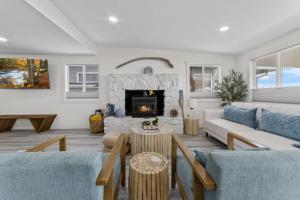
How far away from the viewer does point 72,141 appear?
12.2 feet

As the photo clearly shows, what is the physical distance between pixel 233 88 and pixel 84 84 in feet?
14.7

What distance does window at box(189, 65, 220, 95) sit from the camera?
5.21 m

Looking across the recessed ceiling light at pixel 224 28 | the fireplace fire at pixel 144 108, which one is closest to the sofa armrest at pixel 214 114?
the fireplace fire at pixel 144 108

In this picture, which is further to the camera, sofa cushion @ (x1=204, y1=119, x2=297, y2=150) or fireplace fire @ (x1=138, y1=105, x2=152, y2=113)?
fireplace fire @ (x1=138, y1=105, x2=152, y2=113)

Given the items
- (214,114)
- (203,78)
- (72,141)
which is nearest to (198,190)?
(214,114)

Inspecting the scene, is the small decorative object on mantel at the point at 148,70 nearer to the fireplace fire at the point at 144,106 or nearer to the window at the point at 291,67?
the fireplace fire at the point at 144,106

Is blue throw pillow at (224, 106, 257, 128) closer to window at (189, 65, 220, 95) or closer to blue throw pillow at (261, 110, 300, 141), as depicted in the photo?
blue throw pillow at (261, 110, 300, 141)

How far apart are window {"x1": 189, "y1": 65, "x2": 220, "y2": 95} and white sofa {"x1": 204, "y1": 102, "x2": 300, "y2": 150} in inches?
50.8

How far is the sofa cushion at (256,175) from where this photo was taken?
0.85 m

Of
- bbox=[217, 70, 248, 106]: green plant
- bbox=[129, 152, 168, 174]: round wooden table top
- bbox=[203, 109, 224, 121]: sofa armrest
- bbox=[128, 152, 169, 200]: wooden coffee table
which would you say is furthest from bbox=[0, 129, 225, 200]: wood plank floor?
bbox=[128, 152, 169, 200]: wooden coffee table

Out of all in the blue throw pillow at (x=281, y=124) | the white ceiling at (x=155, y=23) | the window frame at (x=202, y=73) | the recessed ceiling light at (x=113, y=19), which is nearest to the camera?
the blue throw pillow at (x=281, y=124)

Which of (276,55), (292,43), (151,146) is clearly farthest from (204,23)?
(151,146)

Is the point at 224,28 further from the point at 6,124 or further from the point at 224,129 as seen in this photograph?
the point at 6,124

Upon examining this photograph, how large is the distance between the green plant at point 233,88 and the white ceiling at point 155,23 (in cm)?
80
